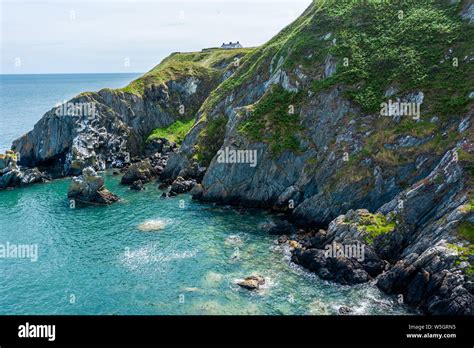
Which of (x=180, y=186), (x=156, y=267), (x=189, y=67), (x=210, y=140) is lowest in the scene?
(x=156, y=267)

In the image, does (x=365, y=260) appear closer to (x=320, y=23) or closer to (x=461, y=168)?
(x=461, y=168)

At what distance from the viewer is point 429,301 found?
42.3 meters

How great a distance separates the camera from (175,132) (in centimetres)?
12606

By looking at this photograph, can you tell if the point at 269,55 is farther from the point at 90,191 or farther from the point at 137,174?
the point at 90,191

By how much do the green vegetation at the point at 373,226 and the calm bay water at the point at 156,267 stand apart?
26.4ft

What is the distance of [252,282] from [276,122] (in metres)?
41.0

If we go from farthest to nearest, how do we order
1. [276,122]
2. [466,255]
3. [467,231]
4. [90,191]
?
[90,191]
[276,122]
[467,231]
[466,255]

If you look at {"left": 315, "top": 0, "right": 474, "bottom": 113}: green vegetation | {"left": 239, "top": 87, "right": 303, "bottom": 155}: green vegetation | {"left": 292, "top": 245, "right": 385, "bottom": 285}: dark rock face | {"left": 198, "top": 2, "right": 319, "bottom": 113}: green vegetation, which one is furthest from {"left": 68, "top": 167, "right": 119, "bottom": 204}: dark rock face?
{"left": 315, "top": 0, "right": 474, "bottom": 113}: green vegetation

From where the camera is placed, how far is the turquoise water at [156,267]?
45.4 metres

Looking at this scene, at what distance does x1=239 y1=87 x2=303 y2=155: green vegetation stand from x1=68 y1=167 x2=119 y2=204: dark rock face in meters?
31.3

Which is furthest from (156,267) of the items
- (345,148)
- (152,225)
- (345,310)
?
(345,148)

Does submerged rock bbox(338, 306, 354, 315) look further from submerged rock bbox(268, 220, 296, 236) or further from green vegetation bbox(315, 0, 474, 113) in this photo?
green vegetation bbox(315, 0, 474, 113)

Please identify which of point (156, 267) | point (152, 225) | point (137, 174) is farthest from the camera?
point (137, 174)

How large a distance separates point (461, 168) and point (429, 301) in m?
19.7
